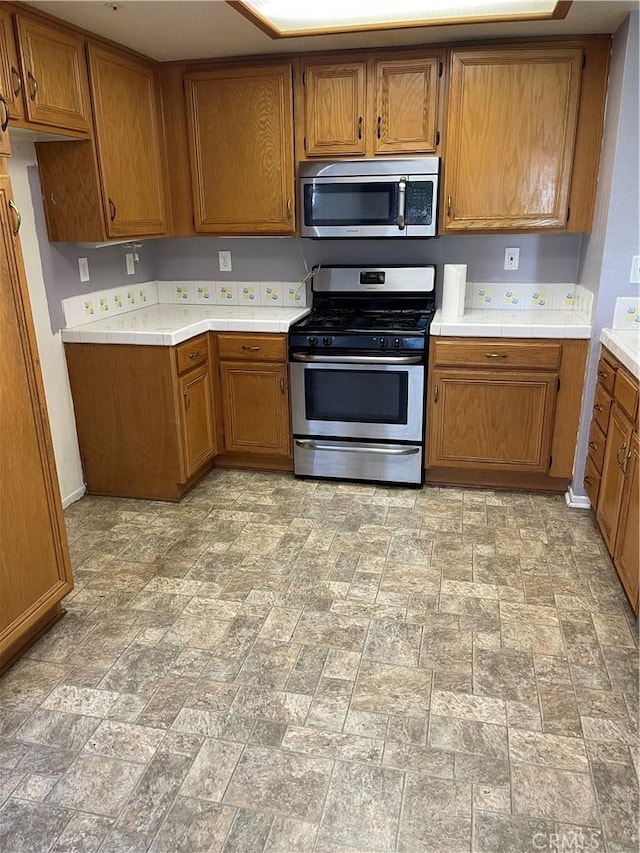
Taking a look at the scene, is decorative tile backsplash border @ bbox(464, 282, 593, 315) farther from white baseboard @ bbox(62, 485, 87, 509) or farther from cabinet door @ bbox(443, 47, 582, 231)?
white baseboard @ bbox(62, 485, 87, 509)

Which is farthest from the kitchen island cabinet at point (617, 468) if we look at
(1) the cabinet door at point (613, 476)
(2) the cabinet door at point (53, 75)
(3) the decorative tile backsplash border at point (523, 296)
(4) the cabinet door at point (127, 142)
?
(2) the cabinet door at point (53, 75)

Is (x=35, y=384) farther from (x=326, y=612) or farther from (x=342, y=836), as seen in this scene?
(x=342, y=836)

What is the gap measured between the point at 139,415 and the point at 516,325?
198cm

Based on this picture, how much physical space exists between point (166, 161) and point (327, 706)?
9.84 ft

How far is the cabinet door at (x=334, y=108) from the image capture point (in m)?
3.20

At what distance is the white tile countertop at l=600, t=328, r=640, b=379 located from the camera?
2.40 meters

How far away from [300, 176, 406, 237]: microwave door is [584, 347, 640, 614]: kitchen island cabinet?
4.23ft

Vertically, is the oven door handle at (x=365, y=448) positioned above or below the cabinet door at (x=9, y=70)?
below

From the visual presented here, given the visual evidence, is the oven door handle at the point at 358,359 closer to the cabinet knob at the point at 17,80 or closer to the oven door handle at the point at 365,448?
the oven door handle at the point at 365,448

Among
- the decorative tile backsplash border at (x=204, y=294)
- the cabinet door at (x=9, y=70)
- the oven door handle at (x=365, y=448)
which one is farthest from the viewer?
the decorative tile backsplash border at (x=204, y=294)

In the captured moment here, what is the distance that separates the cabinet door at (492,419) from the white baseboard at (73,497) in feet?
6.29

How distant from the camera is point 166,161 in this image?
354 cm

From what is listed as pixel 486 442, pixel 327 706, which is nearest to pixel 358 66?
pixel 486 442

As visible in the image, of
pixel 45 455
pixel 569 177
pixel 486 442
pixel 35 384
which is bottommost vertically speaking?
pixel 486 442
